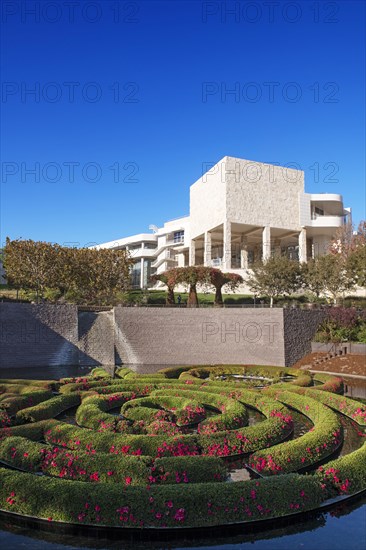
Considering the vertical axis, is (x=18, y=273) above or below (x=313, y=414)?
above

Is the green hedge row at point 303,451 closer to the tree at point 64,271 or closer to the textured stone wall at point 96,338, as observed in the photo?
the textured stone wall at point 96,338

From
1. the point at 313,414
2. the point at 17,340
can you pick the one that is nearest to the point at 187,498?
the point at 313,414

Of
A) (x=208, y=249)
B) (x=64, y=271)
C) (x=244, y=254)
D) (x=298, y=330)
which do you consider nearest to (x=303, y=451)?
(x=298, y=330)

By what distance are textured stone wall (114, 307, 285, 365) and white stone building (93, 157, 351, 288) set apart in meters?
26.7

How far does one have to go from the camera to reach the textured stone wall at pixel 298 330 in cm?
3631

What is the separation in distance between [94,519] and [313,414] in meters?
10.7

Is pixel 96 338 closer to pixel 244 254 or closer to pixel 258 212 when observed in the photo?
pixel 258 212

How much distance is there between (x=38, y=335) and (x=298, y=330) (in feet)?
68.8

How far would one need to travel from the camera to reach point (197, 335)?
38125 millimetres

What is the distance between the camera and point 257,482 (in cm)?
948

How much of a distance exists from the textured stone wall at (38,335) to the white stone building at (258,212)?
105 ft

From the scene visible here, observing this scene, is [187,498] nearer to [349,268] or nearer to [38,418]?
[38,418]

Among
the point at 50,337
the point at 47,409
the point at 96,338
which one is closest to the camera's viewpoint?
the point at 47,409

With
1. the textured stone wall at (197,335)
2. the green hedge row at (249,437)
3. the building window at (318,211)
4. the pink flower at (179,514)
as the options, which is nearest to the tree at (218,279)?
the textured stone wall at (197,335)
